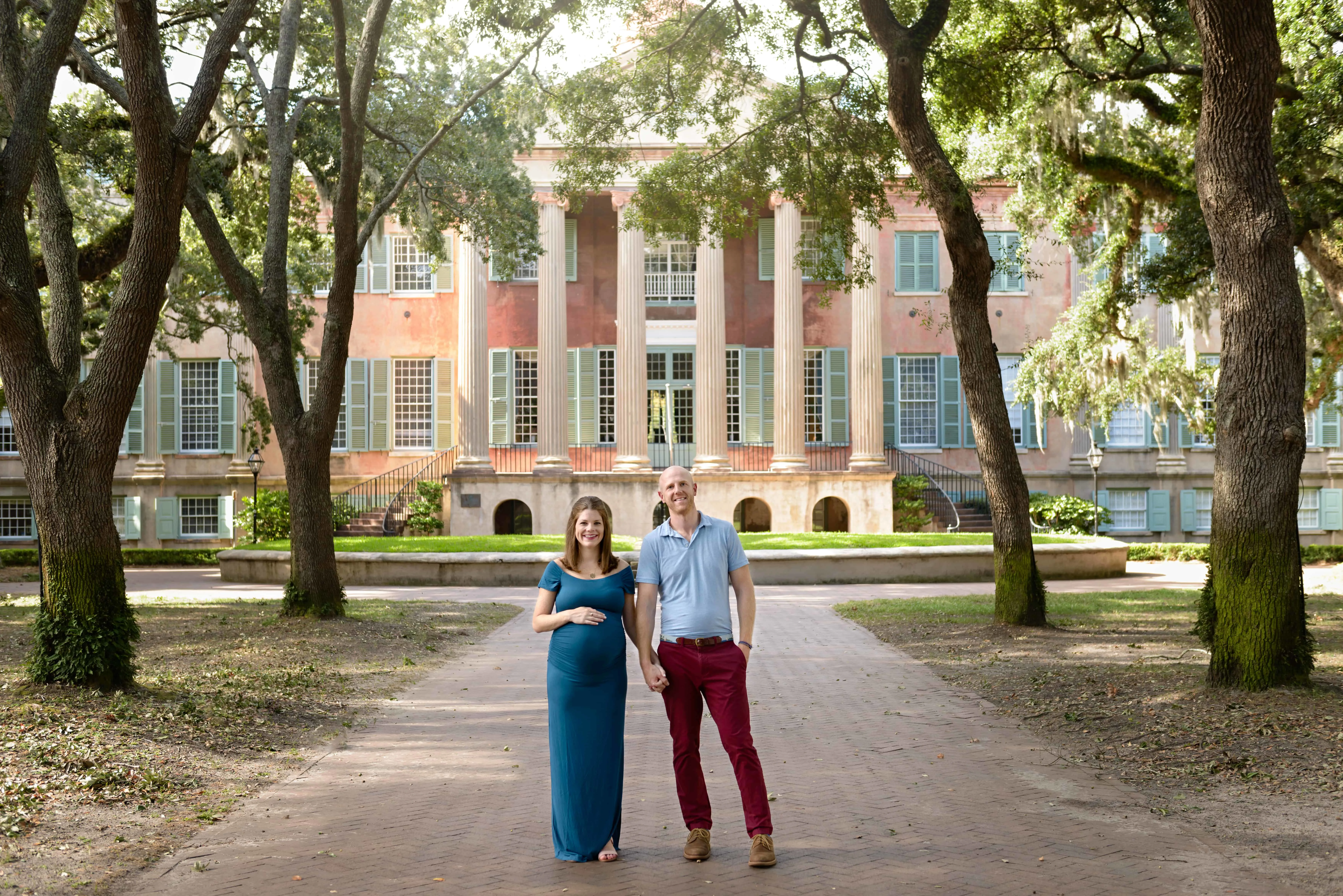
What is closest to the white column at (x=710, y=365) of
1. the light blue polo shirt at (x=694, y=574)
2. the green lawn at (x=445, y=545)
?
the green lawn at (x=445, y=545)

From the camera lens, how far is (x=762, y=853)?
15.9ft

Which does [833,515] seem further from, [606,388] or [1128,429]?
[1128,429]

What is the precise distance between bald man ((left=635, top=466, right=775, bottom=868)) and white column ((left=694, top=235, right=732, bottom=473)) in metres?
24.3

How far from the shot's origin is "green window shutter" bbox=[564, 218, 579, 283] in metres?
32.5

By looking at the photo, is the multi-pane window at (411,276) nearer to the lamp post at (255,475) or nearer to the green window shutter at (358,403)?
the green window shutter at (358,403)

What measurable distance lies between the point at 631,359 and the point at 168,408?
12.4m

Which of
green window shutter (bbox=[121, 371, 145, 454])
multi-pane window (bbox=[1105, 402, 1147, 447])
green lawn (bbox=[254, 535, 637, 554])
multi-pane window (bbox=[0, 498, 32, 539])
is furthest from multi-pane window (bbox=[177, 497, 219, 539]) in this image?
multi-pane window (bbox=[1105, 402, 1147, 447])

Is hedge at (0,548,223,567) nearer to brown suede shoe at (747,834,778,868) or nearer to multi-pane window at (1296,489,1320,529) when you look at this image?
brown suede shoe at (747,834,778,868)

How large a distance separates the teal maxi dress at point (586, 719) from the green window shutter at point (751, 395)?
2701 centimetres

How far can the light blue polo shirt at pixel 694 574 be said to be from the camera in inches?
198

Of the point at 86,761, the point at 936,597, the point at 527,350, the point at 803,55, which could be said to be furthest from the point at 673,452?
the point at 86,761

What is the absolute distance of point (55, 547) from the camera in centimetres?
859

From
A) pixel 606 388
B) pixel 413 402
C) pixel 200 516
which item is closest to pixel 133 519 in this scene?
pixel 200 516

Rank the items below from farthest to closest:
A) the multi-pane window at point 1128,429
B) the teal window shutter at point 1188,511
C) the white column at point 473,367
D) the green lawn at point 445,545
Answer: the multi-pane window at point 1128,429, the teal window shutter at point 1188,511, the white column at point 473,367, the green lawn at point 445,545
